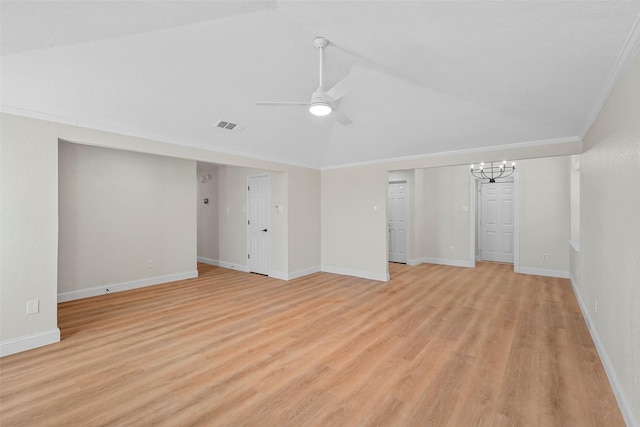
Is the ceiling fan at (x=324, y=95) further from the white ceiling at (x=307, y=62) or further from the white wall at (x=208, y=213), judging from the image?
the white wall at (x=208, y=213)

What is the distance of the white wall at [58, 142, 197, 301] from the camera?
4266 mm

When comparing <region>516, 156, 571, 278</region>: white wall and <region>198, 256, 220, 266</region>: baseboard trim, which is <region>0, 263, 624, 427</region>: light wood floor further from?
<region>198, 256, 220, 266</region>: baseboard trim

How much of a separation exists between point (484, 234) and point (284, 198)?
18.8ft

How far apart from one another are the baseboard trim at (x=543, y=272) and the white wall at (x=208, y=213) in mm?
7209

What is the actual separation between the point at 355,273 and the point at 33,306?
4.81 m

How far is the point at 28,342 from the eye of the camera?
277 centimetres

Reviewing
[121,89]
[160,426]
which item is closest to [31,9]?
[121,89]

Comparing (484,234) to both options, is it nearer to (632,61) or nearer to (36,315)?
(632,61)

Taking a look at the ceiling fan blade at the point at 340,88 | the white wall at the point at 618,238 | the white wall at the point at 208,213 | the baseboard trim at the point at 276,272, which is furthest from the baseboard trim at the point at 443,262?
the ceiling fan blade at the point at 340,88

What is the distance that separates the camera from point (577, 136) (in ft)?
12.3

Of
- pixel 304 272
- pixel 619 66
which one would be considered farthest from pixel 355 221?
pixel 619 66

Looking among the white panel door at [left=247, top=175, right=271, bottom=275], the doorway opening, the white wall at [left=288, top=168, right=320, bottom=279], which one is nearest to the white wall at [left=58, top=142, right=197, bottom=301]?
the white panel door at [left=247, top=175, right=271, bottom=275]

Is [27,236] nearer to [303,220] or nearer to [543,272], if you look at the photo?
[303,220]

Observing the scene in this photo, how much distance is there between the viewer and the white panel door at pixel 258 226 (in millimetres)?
5965
